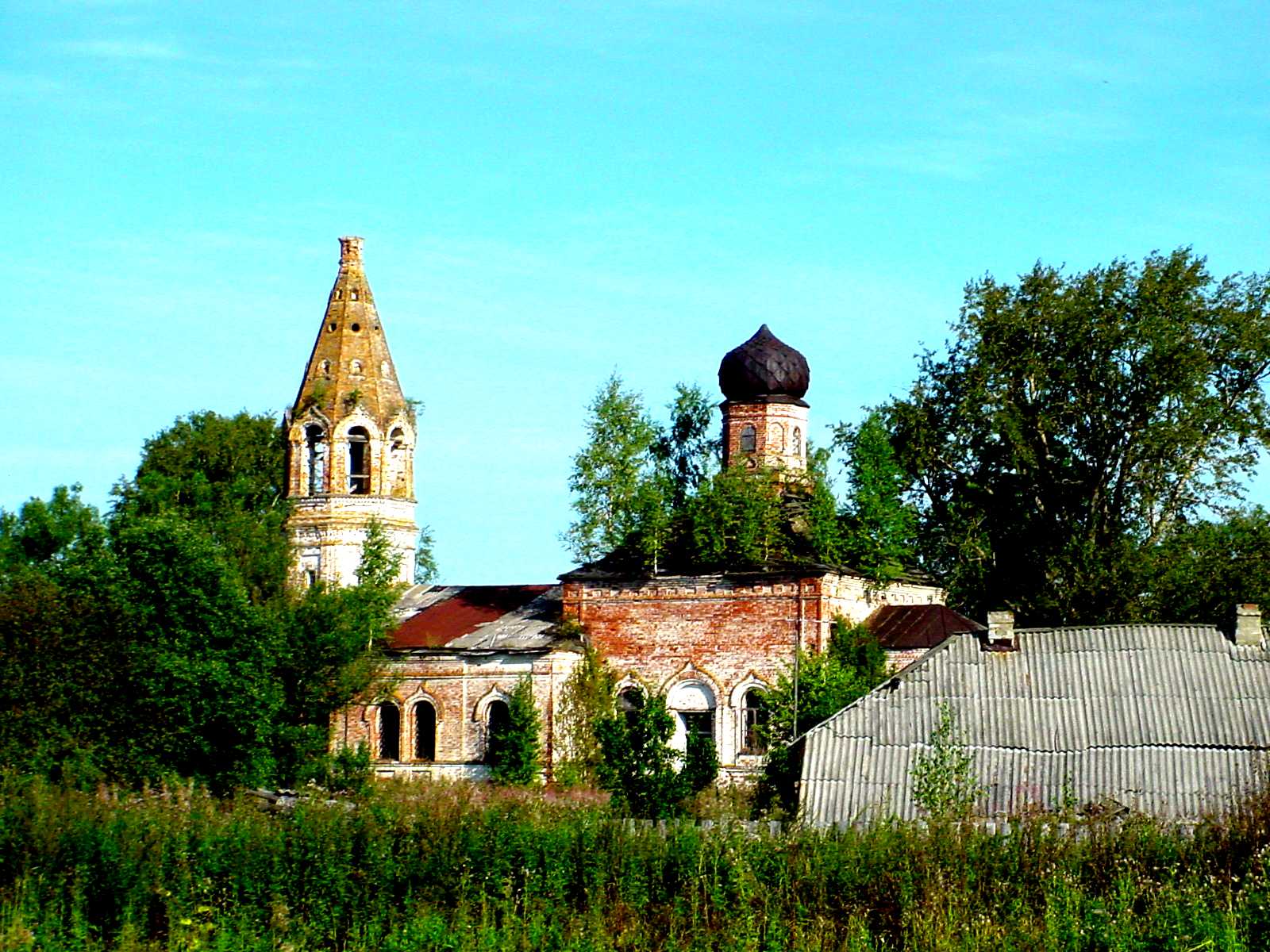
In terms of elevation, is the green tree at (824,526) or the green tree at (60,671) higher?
the green tree at (824,526)

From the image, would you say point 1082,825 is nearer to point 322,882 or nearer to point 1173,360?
point 322,882

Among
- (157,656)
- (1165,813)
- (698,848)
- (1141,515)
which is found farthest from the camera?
(1141,515)

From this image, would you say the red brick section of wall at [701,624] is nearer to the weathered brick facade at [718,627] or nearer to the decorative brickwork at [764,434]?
the weathered brick facade at [718,627]

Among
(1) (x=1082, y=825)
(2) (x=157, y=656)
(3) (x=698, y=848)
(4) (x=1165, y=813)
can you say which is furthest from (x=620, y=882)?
(2) (x=157, y=656)

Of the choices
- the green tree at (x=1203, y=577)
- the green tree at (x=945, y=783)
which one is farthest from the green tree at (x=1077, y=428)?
the green tree at (x=945, y=783)

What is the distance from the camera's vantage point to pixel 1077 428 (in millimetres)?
35500

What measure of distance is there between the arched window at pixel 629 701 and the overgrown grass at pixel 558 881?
1627 cm

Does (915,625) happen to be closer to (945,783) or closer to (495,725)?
(495,725)

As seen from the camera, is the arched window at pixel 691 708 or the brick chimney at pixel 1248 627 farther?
the arched window at pixel 691 708

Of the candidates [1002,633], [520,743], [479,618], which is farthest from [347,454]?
[1002,633]

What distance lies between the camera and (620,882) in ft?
49.2

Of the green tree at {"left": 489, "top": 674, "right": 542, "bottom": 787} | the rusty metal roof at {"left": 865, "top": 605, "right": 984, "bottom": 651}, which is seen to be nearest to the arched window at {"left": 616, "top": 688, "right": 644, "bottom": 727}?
the green tree at {"left": 489, "top": 674, "right": 542, "bottom": 787}

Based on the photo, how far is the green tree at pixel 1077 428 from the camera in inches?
1335

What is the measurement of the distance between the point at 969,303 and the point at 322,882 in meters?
23.4
